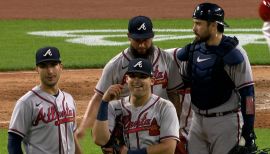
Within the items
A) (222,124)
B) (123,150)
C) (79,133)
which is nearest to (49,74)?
(123,150)

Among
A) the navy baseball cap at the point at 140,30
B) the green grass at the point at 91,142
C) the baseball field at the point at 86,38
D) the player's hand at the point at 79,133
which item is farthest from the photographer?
the baseball field at the point at 86,38

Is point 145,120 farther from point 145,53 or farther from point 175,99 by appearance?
point 175,99

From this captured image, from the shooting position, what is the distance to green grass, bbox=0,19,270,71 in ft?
54.5

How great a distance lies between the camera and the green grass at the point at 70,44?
1660cm

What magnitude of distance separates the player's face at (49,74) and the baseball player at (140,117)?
0.40 m

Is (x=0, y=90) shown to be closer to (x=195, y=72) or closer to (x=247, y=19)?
(x=195, y=72)

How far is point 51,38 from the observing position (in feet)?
66.6

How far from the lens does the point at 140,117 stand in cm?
646

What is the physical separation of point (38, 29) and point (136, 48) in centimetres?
1541

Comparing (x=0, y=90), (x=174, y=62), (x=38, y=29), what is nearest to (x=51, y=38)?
(x=38, y=29)

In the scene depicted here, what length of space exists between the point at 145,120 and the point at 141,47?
87 cm

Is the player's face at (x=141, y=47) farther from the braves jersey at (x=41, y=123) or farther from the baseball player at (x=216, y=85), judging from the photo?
the braves jersey at (x=41, y=123)

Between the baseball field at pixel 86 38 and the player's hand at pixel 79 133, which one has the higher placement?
the player's hand at pixel 79 133

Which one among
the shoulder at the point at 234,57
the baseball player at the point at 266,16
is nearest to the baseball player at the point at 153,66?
the shoulder at the point at 234,57
